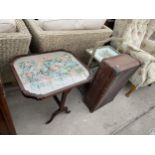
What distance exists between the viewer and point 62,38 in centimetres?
156

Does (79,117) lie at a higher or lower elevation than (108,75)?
lower

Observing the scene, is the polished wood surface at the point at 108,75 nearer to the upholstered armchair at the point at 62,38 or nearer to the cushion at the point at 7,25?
the upholstered armchair at the point at 62,38

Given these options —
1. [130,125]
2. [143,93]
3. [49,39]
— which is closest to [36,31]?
[49,39]

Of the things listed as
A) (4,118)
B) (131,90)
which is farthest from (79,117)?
(4,118)

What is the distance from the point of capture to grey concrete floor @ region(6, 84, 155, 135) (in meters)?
1.54

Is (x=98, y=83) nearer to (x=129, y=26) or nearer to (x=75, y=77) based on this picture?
(x=75, y=77)

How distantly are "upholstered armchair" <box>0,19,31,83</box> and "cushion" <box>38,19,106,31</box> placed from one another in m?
0.19

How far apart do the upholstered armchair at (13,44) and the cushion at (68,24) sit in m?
0.19

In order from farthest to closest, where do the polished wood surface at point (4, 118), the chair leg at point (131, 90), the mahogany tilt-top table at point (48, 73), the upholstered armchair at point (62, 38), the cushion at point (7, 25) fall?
the chair leg at point (131, 90) → the upholstered armchair at point (62, 38) → the cushion at point (7, 25) → the mahogany tilt-top table at point (48, 73) → the polished wood surface at point (4, 118)

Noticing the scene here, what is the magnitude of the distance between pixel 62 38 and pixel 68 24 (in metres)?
0.14

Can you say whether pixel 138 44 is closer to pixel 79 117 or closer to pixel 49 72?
pixel 79 117

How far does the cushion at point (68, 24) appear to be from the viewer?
59.1 inches

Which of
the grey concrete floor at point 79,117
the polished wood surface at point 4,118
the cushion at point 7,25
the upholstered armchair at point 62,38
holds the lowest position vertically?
the grey concrete floor at point 79,117

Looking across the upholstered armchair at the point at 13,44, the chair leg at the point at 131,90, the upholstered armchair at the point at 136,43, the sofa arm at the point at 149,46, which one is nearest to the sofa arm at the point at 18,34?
the upholstered armchair at the point at 13,44
